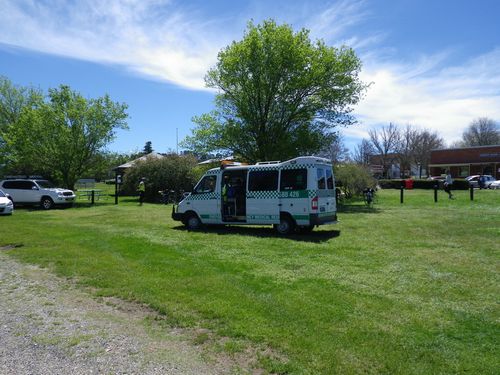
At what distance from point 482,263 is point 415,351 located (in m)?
A: 4.83

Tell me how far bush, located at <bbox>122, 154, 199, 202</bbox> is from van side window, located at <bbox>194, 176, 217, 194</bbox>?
1640 cm

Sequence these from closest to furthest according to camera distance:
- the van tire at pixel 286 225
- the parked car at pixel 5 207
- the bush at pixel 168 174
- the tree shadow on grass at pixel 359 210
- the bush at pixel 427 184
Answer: the van tire at pixel 286 225 < the tree shadow on grass at pixel 359 210 < the parked car at pixel 5 207 < the bush at pixel 168 174 < the bush at pixel 427 184

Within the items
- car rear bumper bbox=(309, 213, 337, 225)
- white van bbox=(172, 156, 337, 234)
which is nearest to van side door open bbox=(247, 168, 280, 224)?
white van bbox=(172, 156, 337, 234)

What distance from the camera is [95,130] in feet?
99.6

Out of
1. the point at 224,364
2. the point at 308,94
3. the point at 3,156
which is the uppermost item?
the point at 308,94

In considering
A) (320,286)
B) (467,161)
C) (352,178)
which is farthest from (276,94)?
(467,161)

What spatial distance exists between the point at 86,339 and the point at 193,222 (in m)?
10.2

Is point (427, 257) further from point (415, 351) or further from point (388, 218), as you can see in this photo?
point (388, 218)

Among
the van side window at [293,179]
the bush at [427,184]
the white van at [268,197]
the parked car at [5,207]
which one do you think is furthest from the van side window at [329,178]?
the bush at [427,184]

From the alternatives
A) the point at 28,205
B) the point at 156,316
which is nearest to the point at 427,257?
the point at 156,316

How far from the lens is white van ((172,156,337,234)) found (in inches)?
506

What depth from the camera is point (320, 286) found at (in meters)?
6.95

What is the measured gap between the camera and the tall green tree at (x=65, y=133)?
29438 millimetres

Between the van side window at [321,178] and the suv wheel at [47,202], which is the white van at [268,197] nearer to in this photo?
the van side window at [321,178]
